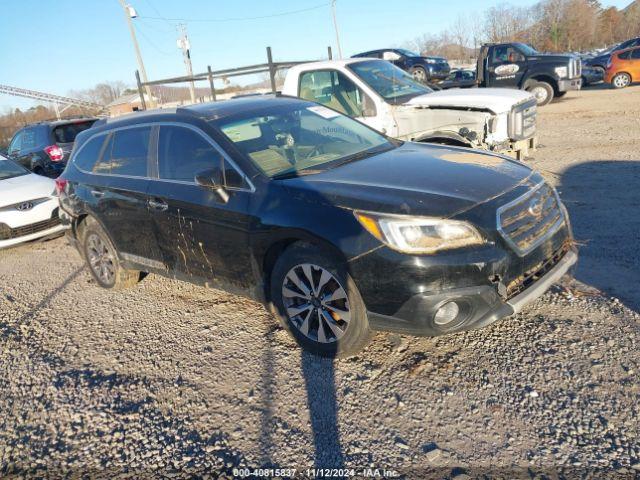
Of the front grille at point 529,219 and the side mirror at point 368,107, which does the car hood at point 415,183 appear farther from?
→ the side mirror at point 368,107

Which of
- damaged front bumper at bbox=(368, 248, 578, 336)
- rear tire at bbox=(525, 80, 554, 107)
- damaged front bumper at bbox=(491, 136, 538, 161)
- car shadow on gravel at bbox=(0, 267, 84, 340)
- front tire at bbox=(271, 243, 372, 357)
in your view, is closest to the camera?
damaged front bumper at bbox=(368, 248, 578, 336)

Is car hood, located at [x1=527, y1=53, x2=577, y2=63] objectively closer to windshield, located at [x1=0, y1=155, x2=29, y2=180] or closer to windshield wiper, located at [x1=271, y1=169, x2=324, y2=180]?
windshield, located at [x1=0, y1=155, x2=29, y2=180]

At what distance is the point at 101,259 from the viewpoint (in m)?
5.30

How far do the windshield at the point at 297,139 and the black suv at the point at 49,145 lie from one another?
294 inches

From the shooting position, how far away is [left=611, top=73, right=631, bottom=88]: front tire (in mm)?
18881

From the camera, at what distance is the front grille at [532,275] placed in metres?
3.15

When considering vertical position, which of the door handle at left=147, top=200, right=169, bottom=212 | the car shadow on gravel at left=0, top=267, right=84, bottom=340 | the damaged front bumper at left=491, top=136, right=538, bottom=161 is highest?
the door handle at left=147, top=200, right=169, bottom=212

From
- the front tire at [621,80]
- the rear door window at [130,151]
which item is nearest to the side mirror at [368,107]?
the rear door window at [130,151]

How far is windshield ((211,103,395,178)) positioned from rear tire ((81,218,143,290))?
2.03 m

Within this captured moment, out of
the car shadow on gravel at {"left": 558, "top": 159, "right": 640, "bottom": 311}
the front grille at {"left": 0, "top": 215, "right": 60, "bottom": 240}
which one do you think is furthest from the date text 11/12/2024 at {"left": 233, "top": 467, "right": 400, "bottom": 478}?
the front grille at {"left": 0, "top": 215, "right": 60, "bottom": 240}

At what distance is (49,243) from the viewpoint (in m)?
7.87

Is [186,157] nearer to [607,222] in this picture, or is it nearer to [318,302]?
[318,302]

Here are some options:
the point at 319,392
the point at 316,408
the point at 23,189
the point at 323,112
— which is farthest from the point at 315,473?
the point at 23,189

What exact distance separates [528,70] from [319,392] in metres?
15.5
